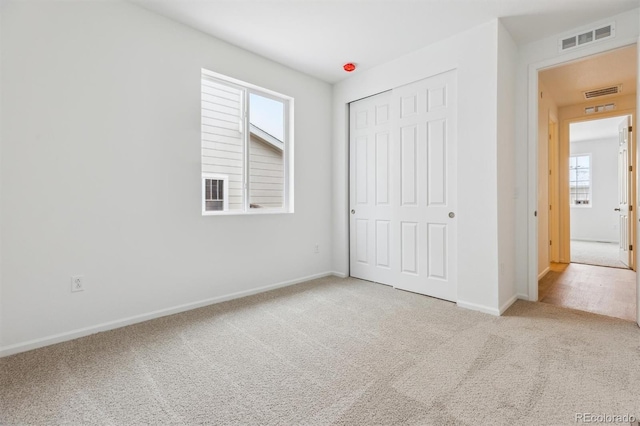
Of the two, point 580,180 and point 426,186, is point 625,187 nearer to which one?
point 426,186

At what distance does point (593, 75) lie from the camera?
382 cm

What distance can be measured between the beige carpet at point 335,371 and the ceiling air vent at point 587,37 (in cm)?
258

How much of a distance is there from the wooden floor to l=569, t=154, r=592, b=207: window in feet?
14.5

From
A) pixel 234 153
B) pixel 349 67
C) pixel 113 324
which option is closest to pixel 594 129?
pixel 349 67

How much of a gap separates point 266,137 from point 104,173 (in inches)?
69.8

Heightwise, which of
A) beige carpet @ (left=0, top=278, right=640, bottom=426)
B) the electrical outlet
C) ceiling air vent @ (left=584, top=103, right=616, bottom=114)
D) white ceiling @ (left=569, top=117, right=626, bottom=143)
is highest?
white ceiling @ (left=569, top=117, right=626, bottom=143)

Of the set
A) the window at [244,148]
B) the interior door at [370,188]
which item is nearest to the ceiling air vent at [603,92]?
the interior door at [370,188]

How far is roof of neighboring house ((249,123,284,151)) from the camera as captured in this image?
3.57 m

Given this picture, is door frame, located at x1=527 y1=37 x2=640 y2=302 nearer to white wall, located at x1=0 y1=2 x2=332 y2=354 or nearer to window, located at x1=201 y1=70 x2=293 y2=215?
window, located at x1=201 y1=70 x2=293 y2=215

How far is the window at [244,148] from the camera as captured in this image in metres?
3.22

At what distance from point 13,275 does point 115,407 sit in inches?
52.1

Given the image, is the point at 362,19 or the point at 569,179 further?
the point at 569,179

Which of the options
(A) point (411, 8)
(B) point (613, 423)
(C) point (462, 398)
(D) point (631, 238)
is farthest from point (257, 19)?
(D) point (631, 238)

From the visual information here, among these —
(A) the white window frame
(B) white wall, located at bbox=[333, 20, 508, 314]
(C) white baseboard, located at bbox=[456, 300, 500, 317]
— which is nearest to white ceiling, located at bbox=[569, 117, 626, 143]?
(B) white wall, located at bbox=[333, 20, 508, 314]
